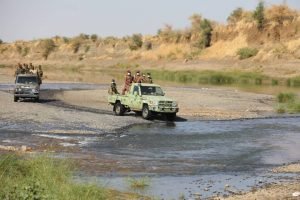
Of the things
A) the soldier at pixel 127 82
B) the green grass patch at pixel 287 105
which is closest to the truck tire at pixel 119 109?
the soldier at pixel 127 82

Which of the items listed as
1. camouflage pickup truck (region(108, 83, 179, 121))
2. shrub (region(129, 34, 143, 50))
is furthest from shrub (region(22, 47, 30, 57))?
camouflage pickup truck (region(108, 83, 179, 121))

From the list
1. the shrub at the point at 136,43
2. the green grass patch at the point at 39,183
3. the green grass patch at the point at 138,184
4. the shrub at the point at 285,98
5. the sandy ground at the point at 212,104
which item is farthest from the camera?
the shrub at the point at 136,43

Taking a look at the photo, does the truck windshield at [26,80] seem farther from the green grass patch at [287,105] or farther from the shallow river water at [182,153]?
the green grass patch at [287,105]

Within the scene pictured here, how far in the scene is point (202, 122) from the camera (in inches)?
1126

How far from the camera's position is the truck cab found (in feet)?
116

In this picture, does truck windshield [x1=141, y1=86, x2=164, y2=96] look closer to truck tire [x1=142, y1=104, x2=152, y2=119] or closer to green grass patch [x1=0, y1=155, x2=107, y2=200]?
truck tire [x1=142, y1=104, x2=152, y2=119]

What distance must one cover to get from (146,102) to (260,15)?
61992 mm

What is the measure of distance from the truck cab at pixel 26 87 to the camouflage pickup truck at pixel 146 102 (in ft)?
22.9

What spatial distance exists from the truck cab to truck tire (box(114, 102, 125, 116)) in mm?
7371

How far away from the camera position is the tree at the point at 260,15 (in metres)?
86.6

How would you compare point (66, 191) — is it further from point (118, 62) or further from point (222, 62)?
point (118, 62)

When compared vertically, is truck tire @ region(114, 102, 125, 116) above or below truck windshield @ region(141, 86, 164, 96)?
below

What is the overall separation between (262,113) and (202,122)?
22.1ft

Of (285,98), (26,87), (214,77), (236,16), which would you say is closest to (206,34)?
(236,16)
